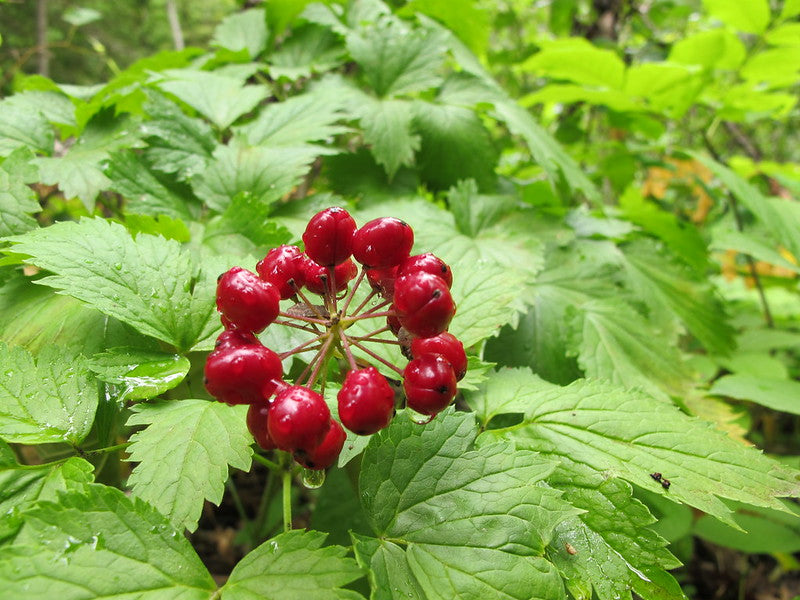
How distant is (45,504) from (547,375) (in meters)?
1.23

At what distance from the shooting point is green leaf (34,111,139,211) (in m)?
1.36

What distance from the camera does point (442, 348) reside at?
0.77 metres

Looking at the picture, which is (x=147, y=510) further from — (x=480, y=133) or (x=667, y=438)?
(x=480, y=133)

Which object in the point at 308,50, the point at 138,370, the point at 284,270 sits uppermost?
the point at 308,50

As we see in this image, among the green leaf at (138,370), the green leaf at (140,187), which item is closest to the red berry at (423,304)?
the green leaf at (138,370)

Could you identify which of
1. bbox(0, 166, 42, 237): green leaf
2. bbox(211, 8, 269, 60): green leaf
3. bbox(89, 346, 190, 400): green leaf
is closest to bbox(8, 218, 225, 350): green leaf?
bbox(89, 346, 190, 400): green leaf

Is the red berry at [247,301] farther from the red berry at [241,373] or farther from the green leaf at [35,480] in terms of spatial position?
the green leaf at [35,480]

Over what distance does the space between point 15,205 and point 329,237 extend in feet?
2.89

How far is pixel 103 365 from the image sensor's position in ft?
2.92

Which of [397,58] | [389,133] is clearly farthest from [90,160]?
[397,58]

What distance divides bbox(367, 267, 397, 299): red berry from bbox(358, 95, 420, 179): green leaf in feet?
3.02

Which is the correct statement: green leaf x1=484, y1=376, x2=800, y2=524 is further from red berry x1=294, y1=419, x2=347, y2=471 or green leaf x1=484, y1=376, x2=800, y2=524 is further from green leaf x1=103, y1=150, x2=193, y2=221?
green leaf x1=103, y1=150, x2=193, y2=221

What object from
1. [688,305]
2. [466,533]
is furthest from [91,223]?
[688,305]

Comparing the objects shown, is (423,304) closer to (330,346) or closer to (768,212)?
(330,346)
